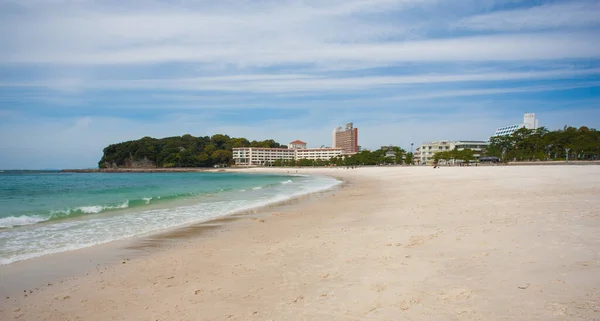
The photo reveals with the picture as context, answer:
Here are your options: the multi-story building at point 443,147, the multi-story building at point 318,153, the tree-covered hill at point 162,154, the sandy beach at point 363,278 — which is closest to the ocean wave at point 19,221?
the sandy beach at point 363,278

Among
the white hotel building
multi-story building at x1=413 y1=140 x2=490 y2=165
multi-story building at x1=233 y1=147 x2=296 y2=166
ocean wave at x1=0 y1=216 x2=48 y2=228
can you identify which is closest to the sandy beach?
ocean wave at x1=0 y1=216 x2=48 y2=228

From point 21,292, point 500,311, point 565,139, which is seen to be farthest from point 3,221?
point 565,139

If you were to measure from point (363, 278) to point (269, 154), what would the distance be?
168 metres

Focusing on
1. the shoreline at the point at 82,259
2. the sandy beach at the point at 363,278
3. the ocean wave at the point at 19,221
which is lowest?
the ocean wave at the point at 19,221

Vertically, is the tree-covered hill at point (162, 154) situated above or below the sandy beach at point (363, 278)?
above

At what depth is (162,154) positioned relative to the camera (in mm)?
150625

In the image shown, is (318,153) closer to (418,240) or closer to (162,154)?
(162,154)

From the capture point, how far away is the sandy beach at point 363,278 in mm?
3682

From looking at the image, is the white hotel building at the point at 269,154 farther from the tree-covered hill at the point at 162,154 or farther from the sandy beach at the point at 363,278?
the sandy beach at the point at 363,278

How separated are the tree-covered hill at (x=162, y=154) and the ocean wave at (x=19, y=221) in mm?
139187

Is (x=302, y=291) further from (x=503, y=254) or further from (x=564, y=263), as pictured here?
(x=564, y=263)

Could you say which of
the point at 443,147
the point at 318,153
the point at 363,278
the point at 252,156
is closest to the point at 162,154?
the point at 252,156

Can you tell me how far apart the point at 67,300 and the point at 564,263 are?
22.8ft

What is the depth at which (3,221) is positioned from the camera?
12.5m
